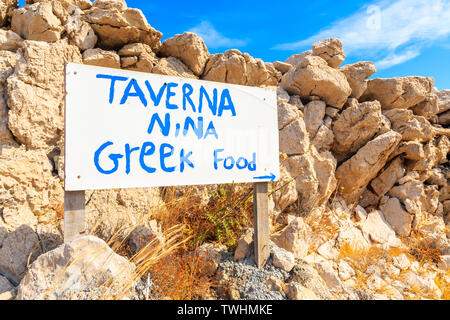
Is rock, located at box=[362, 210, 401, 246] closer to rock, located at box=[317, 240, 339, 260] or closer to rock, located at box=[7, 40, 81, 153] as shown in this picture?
rock, located at box=[317, 240, 339, 260]

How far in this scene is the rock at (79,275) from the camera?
176 cm

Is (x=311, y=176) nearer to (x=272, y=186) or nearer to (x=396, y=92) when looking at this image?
(x=272, y=186)

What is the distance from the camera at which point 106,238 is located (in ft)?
8.80

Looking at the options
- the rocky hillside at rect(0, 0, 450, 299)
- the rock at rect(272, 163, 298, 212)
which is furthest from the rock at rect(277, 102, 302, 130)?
the rock at rect(272, 163, 298, 212)

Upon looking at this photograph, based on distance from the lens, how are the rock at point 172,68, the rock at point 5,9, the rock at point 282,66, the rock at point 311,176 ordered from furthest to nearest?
the rock at point 282,66, the rock at point 311,176, the rock at point 172,68, the rock at point 5,9

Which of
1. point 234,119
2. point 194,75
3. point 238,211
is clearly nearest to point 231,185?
point 238,211

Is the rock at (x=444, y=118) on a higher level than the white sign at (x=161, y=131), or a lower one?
higher

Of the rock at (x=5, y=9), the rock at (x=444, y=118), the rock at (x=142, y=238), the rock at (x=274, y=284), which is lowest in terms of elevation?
the rock at (x=274, y=284)

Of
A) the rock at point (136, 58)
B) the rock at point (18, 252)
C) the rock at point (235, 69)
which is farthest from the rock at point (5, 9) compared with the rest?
the rock at point (18, 252)

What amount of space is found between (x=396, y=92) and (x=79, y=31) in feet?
19.6

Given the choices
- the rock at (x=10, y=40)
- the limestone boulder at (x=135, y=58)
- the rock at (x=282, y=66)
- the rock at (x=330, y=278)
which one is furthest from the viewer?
the rock at (x=282, y=66)

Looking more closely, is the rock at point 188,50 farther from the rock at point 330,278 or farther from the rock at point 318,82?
the rock at point 330,278

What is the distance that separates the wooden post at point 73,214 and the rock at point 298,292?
1.80 m
